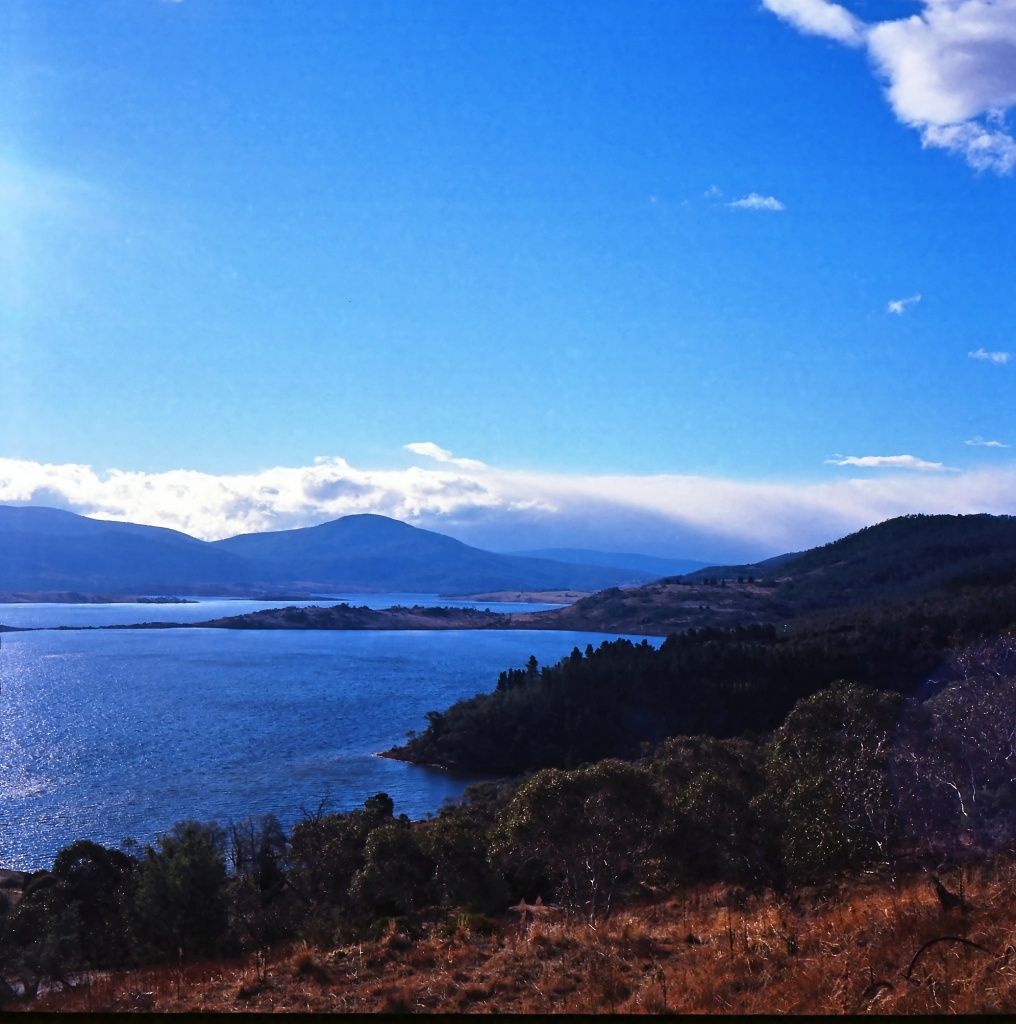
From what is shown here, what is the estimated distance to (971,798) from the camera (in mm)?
14875

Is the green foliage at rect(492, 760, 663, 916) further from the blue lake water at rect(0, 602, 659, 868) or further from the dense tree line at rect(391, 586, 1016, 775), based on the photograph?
the dense tree line at rect(391, 586, 1016, 775)

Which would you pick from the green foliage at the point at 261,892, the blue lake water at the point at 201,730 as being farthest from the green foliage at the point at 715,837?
the blue lake water at the point at 201,730

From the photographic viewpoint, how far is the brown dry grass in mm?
6570

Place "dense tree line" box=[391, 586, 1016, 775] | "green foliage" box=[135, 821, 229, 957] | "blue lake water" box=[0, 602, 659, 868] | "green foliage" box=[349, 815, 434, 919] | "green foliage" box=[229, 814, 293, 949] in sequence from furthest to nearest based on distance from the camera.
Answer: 1. "dense tree line" box=[391, 586, 1016, 775]
2. "blue lake water" box=[0, 602, 659, 868]
3. "green foliage" box=[349, 815, 434, 919]
4. "green foliage" box=[229, 814, 293, 949]
5. "green foliage" box=[135, 821, 229, 957]

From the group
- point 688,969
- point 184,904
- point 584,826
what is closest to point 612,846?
point 584,826

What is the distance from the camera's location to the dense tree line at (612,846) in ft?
47.3

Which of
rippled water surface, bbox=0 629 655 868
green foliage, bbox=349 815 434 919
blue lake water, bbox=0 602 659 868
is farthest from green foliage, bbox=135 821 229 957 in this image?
rippled water surface, bbox=0 629 655 868

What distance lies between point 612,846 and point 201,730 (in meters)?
63.2

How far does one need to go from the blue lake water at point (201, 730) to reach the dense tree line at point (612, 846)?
20689 millimetres

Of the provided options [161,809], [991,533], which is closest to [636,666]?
[161,809]

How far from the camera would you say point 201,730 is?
72250 millimetres

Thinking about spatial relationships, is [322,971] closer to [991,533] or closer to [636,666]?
[636,666]

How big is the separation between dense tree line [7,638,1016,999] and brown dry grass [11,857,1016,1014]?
2.50 metres

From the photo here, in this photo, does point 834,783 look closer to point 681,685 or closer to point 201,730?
point 681,685
